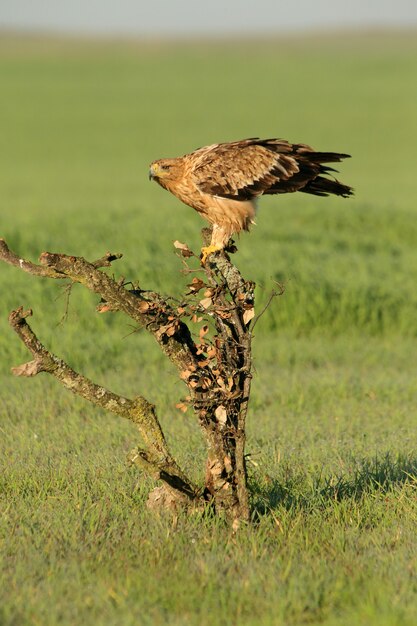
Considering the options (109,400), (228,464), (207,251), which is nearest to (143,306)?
(109,400)

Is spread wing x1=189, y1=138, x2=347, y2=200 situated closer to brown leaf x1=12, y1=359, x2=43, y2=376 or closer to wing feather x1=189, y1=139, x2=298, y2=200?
wing feather x1=189, y1=139, x2=298, y2=200

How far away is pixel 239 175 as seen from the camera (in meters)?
6.88

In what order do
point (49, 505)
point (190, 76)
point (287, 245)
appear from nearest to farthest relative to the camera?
1. point (49, 505)
2. point (287, 245)
3. point (190, 76)

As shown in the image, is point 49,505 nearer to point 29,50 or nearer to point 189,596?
point 189,596

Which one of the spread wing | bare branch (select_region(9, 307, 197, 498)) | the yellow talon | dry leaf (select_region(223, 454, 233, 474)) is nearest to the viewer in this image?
bare branch (select_region(9, 307, 197, 498))

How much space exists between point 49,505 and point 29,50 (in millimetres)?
86584

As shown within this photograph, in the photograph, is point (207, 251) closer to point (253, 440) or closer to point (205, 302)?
point (205, 302)

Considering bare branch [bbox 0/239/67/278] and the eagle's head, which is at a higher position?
the eagle's head

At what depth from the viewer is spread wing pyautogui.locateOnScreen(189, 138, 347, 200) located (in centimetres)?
674

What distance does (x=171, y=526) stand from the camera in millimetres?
5750

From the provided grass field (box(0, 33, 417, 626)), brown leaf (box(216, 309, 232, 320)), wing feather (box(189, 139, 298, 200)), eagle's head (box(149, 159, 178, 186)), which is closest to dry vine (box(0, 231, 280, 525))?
brown leaf (box(216, 309, 232, 320))

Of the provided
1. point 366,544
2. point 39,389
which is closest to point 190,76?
point 39,389

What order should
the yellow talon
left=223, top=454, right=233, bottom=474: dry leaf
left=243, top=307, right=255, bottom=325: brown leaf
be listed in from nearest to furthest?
left=243, top=307, right=255, bottom=325: brown leaf → left=223, top=454, right=233, bottom=474: dry leaf → the yellow talon

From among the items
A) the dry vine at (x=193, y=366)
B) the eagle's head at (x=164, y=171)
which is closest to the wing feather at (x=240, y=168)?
the eagle's head at (x=164, y=171)
